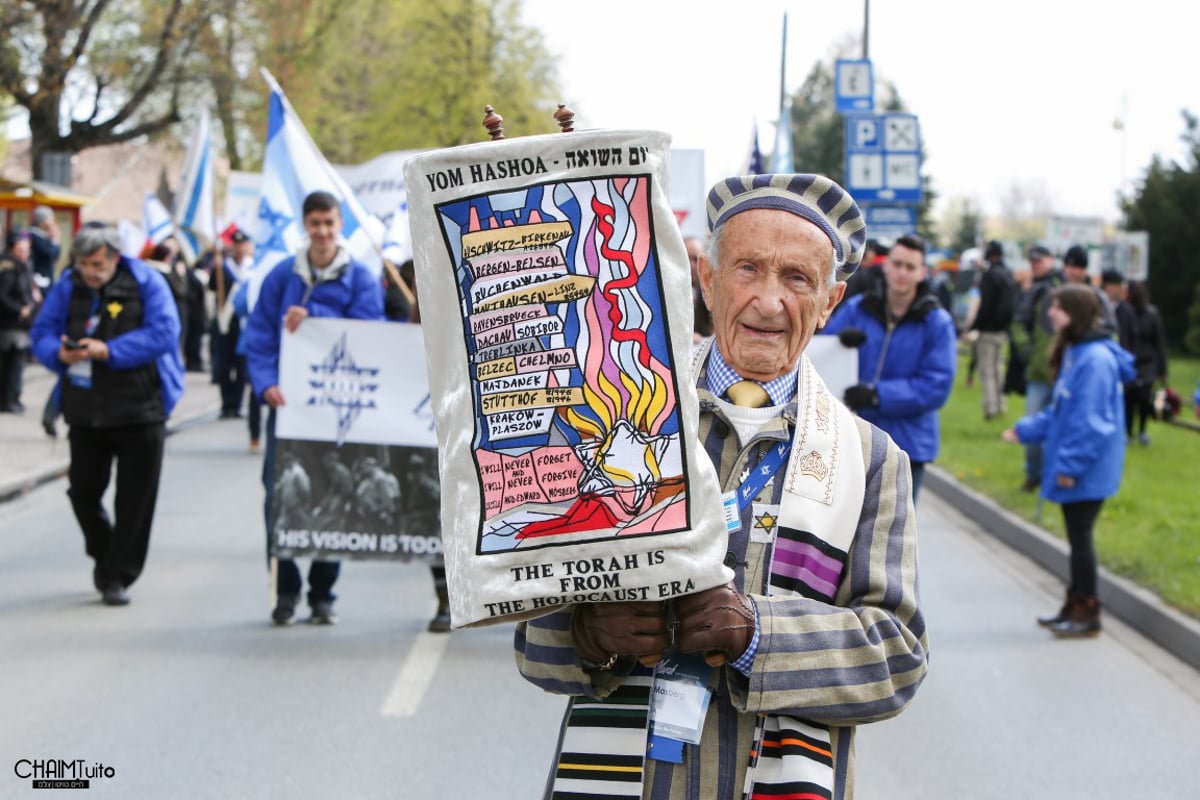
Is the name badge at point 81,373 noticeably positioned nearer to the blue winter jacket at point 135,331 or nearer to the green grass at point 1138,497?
the blue winter jacket at point 135,331

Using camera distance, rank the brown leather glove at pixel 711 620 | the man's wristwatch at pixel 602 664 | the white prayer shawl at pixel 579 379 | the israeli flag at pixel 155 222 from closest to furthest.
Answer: the white prayer shawl at pixel 579 379, the brown leather glove at pixel 711 620, the man's wristwatch at pixel 602 664, the israeli flag at pixel 155 222

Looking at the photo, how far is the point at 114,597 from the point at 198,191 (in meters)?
11.5

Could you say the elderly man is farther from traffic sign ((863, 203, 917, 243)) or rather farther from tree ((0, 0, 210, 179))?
tree ((0, 0, 210, 179))

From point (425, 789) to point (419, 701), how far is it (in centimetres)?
113

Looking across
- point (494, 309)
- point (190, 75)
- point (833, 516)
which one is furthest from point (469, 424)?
point (190, 75)

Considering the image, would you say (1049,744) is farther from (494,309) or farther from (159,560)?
(159,560)

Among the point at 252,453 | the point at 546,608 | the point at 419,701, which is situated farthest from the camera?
the point at 252,453

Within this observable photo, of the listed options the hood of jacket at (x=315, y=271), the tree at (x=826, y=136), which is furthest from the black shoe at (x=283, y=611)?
the tree at (x=826, y=136)

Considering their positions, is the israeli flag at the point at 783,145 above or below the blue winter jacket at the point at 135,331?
above

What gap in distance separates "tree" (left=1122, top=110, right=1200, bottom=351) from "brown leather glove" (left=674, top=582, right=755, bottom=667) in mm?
35590

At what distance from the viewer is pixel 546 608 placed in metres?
2.06

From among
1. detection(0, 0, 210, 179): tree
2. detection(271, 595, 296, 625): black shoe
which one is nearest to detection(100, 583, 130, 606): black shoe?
detection(271, 595, 296, 625): black shoe

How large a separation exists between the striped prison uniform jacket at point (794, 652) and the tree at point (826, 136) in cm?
5173

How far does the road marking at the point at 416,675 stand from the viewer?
20.9 feet
